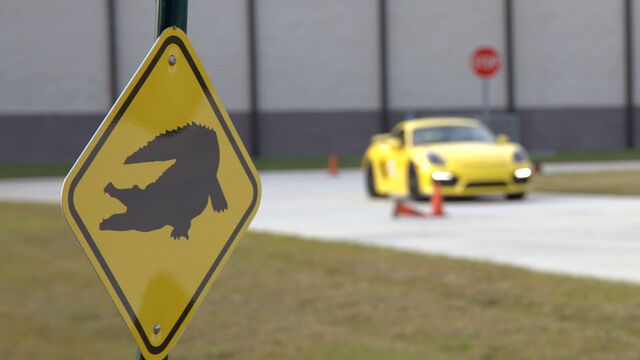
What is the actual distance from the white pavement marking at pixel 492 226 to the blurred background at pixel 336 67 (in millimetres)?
13084

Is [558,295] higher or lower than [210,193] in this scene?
lower

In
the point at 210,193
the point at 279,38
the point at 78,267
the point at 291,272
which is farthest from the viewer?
the point at 279,38

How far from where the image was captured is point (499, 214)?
1556 centimetres

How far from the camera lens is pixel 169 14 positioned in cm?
350

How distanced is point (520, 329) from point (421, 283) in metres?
1.85

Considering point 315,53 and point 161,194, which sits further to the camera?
point 315,53

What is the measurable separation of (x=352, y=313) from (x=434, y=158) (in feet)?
32.9

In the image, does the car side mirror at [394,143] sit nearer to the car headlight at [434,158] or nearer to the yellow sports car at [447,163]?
the yellow sports car at [447,163]

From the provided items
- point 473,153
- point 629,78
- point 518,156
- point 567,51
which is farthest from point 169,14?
point 629,78

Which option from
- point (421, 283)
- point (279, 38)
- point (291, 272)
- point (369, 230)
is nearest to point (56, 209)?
point (369, 230)

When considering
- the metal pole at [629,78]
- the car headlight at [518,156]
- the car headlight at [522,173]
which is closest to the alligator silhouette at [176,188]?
the car headlight at [522,173]

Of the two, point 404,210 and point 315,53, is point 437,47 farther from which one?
point 404,210

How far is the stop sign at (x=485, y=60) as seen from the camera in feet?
120

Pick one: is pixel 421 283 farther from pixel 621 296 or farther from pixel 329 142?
pixel 329 142
